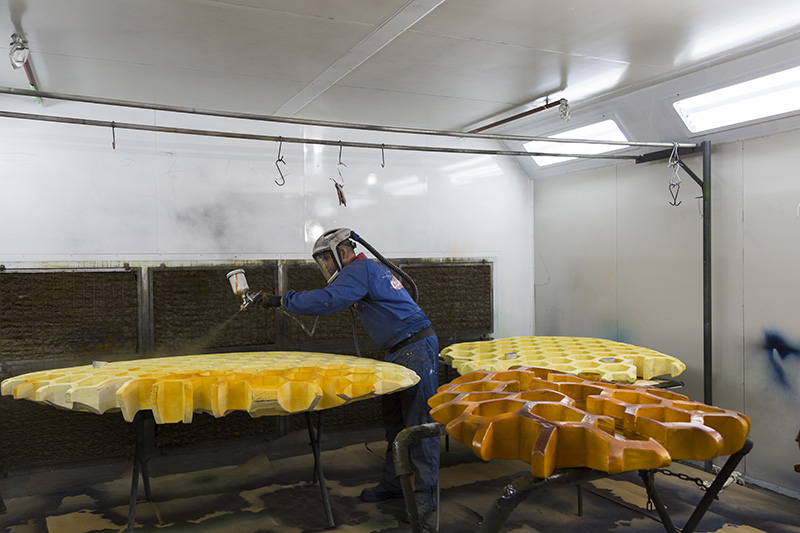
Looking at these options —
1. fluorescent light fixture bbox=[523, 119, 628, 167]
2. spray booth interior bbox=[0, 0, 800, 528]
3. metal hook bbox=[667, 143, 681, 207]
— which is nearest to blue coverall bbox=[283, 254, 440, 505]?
spray booth interior bbox=[0, 0, 800, 528]

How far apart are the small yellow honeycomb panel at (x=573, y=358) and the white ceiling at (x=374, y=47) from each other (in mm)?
1930

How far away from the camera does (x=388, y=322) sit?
370 centimetres

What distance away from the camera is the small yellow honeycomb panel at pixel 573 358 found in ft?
11.9

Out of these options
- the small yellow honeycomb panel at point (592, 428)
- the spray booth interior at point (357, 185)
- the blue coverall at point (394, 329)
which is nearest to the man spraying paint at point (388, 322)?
the blue coverall at point (394, 329)

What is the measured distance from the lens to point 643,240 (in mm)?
4844

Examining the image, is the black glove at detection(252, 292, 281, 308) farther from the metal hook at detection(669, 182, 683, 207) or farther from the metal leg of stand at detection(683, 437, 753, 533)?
the metal hook at detection(669, 182, 683, 207)

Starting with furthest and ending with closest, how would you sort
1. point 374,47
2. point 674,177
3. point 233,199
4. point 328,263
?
point 233,199 → point 674,177 → point 328,263 → point 374,47

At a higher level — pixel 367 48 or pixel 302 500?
pixel 367 48

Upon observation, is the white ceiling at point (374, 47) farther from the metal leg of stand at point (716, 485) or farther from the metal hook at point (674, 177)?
the metal leg of stand at point (716, 485)

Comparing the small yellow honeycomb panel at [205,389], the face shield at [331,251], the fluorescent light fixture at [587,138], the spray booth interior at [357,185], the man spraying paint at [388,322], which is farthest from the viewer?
the fluorescent light fixture at [587,138]

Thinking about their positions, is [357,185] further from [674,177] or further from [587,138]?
[674,177]

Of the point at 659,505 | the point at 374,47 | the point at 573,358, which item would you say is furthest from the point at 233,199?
the point at 659,505

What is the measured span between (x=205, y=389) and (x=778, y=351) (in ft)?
12.0

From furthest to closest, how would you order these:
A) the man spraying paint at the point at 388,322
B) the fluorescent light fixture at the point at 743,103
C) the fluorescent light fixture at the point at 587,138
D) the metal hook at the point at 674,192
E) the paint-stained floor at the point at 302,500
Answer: the fluorescent light fixture at the point at 587,138 < the metal hook at the point at 674,192 < the fluorescent light fixture at the point at 743,103 < the man spraying paint at the point at 388,322 < the paint-stained floor at the point at 302,500
